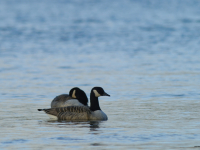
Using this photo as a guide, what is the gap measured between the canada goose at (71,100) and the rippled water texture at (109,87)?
0.43m

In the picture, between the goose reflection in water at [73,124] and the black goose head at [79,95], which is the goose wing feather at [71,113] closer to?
the goose reflection in water at [73,124]

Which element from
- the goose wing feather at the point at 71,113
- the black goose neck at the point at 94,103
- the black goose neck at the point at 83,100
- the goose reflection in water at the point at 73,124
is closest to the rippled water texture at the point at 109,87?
the goose reflection in water at the point at 73,124

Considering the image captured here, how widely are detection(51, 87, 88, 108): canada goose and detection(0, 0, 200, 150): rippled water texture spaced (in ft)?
1.41

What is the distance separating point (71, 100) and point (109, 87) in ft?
11.1

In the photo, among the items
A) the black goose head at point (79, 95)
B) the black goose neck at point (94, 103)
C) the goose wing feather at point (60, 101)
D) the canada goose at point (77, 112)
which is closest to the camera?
the canada goose at point (77, 112)

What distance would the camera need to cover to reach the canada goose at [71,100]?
52.1 feet

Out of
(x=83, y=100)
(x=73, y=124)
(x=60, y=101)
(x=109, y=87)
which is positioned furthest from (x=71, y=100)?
(x=109, y=87)

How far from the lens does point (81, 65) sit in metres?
24.8

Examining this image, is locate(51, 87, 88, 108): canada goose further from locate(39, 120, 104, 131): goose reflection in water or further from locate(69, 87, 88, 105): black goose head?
locate(39, 120, 104, 131): goose reflection in water

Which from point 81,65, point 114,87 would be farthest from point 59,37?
point 114,87

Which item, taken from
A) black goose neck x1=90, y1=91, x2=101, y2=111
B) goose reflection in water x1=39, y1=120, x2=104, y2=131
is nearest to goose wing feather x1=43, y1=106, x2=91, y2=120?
black goose neck x1=90, y1=91, x2=101, y2=111

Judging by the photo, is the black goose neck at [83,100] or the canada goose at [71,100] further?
the black goose neck at [83,100]

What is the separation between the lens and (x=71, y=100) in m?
16.1

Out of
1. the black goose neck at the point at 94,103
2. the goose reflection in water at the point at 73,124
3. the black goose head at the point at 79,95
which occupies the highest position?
the black goose head at the point at 79,95
